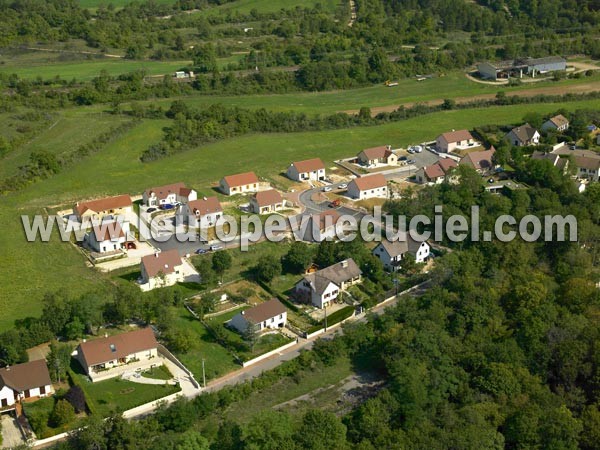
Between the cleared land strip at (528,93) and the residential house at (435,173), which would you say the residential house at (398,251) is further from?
the cleared land strip at (528,93)

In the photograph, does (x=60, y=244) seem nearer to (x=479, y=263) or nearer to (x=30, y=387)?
(x=30, y=387)

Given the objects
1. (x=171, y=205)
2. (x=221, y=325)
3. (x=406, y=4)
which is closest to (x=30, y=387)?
(x=221, y=325)

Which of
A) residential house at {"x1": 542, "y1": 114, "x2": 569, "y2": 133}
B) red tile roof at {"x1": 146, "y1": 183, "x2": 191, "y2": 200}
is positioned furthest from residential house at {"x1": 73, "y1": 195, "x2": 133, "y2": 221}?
residential house at {"x1": 542, "y1": 114, "x2": 569, "y2": 133}

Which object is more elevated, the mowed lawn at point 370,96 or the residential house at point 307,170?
the mowed lawn at point 370,96

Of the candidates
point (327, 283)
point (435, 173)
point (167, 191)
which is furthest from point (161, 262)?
point (435, 173)

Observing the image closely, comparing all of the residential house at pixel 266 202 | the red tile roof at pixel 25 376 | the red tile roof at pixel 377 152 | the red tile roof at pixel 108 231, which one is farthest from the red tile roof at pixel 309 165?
the red tile roof at pixel 25 376

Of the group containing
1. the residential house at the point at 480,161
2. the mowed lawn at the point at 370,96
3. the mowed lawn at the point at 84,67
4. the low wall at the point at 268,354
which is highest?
the mowed lawn at the point at 84,67
